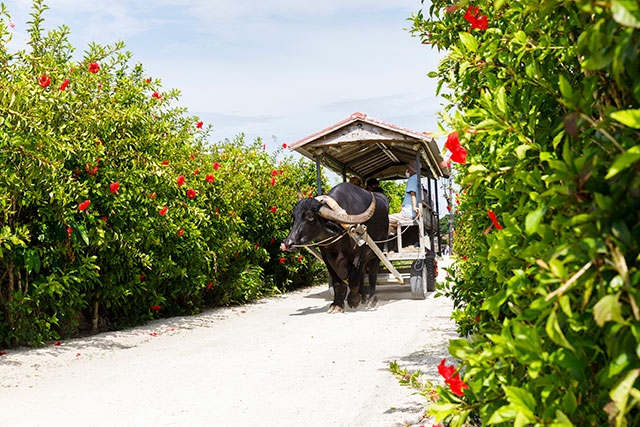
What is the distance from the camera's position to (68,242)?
6578mm

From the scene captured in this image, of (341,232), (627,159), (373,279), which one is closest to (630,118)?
(627,159)

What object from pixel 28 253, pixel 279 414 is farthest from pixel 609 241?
pixel 28 253

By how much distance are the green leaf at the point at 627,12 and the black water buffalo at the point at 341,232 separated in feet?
24.7

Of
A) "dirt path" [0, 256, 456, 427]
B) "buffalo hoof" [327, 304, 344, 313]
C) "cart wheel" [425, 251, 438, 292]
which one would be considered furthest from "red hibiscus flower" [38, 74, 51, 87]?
"cart wheel" [425, 251, 438, 292]

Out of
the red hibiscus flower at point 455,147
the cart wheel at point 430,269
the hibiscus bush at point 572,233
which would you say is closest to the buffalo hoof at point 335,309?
the cart wheel at point 430,269

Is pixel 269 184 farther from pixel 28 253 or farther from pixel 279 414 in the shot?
pixel 279 414

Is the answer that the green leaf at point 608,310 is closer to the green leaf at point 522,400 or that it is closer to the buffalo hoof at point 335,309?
the green leaf at point 522,400

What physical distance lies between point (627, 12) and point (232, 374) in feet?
15.5

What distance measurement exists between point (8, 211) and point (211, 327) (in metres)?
3.23

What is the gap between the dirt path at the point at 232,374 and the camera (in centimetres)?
408

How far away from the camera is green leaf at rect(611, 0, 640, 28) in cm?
111

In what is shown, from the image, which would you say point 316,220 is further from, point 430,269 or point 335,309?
point 430,269

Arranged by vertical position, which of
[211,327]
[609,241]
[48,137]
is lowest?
[211,327]

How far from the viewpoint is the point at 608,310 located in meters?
1.20
